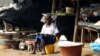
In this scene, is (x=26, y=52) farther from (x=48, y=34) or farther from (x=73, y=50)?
(x=73, y=50)

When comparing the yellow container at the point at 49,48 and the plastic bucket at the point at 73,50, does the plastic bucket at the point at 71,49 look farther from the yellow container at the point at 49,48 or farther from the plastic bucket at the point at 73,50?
the yellow container at the point at 49,48

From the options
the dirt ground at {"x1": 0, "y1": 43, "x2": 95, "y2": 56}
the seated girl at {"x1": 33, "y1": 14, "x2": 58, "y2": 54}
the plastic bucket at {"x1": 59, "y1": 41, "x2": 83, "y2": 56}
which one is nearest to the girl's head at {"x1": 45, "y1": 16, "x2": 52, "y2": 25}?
the seated girl at {"x1": 33, "y1": 14, "x2": 58, "y2": 54}

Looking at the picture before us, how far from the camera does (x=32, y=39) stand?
12.7m

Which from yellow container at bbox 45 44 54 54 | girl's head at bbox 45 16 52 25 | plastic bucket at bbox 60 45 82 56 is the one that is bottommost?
yellow container at bbox 45 44 54 54

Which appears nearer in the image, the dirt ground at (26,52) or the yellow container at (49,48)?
the dirt ground at (26,52)

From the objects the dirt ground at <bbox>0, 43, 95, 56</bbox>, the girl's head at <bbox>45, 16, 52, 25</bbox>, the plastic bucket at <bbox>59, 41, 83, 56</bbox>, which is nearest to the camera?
the plastic bucket at <bbox>59, 41, 83, 56</bbox>

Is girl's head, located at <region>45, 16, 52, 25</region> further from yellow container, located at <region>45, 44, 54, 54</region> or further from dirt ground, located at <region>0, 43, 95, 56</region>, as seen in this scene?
dirt ground, located at <region>0, 43, 95, 56</region>

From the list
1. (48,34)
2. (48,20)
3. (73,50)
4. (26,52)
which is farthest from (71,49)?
Answer: (26,52)

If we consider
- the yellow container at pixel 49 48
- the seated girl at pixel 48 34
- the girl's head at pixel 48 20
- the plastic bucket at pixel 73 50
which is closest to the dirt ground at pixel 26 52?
the yellow container at pixel 49 48

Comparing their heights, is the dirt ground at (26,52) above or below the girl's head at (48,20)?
below

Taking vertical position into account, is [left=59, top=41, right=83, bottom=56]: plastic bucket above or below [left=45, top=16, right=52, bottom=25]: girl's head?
below

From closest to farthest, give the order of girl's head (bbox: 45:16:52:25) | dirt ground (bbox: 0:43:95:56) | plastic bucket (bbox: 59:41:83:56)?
1. plastic bucket (bbox: 59:41:83:56)
2. dirt ground (bbox: 0:43:95:56)
3. girl's head (bbox: 45:16:52:25)

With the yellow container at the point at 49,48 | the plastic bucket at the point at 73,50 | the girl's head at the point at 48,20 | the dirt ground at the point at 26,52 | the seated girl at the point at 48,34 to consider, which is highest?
the girl's head at the point at 48,20

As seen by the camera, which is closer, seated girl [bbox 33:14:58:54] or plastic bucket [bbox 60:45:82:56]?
plastic bucket [bbox 60:45:82:56]
